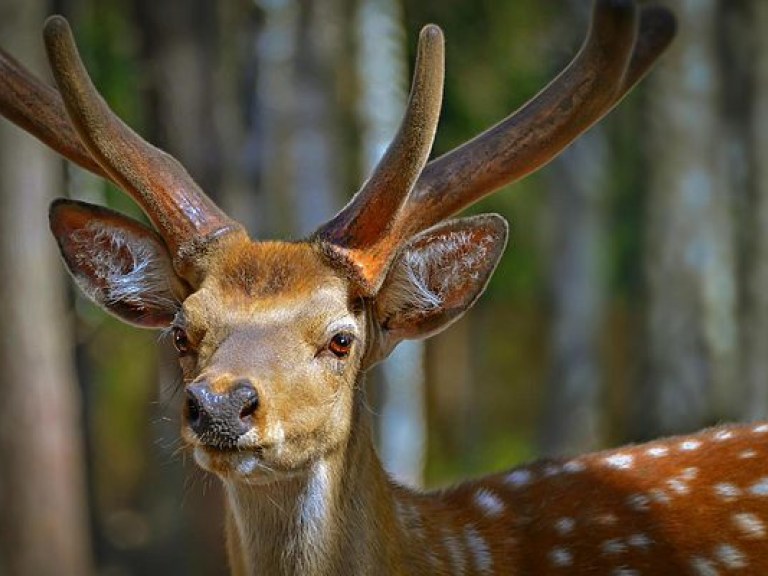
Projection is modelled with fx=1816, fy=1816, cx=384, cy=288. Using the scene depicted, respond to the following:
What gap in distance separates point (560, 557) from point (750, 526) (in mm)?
642

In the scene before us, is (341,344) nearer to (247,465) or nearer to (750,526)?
(247,465)

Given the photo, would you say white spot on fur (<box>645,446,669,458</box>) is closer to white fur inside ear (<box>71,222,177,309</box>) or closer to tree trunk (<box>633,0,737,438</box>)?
white fur inside ear (<box>71,222,177,309</box>)

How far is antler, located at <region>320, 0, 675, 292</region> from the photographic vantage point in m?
5.98

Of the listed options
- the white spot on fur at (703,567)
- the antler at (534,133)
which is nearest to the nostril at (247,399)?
the antler at (534,133)

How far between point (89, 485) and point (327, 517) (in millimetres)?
12895

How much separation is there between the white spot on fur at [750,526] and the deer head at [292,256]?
1.15 metres

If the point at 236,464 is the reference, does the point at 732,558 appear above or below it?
below

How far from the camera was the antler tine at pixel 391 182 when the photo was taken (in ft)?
18.6

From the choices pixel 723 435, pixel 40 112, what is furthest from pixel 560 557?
pixel 40 112

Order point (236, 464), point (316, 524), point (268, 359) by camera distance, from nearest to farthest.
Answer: point (236, 464)
point (268, 359)
point (316, 524)

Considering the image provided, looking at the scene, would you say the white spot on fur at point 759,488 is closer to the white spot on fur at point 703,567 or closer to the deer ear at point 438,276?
the white spot on fur at point 703,567

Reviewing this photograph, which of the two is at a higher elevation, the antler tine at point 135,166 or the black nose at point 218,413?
the antler tine at point 135,166

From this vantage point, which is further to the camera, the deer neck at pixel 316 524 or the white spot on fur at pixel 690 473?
the white spot on fur at pixel 690 473

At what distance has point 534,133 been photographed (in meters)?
6.14
